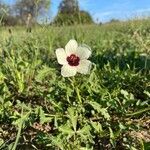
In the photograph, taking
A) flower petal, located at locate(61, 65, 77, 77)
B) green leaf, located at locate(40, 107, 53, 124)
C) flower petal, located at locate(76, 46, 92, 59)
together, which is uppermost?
flower petal, located at locate(76, 46, 92, 59)

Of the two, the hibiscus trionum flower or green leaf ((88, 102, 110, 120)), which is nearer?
the hibiscus trionum flower

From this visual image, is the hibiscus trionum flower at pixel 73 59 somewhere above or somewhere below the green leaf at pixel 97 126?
above

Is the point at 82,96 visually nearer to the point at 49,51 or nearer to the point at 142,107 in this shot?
the point at 142,107

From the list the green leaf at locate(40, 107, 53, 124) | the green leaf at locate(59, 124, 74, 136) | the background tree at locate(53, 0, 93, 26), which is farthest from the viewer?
the background tree at locate(53, 0, 93, 26)

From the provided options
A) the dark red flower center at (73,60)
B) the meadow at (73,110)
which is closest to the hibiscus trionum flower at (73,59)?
the dark red flower center at (73,60)

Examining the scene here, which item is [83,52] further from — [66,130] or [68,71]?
[66,130]

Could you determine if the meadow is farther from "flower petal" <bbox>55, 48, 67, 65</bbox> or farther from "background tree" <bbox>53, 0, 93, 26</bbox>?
"background tree" <bbox>53, 0, 93, 26</bbox>

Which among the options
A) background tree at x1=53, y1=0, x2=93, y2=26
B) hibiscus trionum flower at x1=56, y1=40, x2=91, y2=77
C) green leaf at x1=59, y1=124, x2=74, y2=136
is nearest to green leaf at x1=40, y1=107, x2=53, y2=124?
green leaf at x1=59, y1=124, x2=74, y2=136

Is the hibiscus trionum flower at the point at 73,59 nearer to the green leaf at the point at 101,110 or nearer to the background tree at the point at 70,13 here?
the green leaf at the point at 101,110

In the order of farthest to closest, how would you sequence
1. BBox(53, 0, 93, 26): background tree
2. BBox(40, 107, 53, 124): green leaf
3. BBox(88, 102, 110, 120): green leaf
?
BBox(53, 0, 93, 26): background tree → BBox(88, 102, 110, 120): green leaf → BBox(40, 107, 53, 124): green leaf
